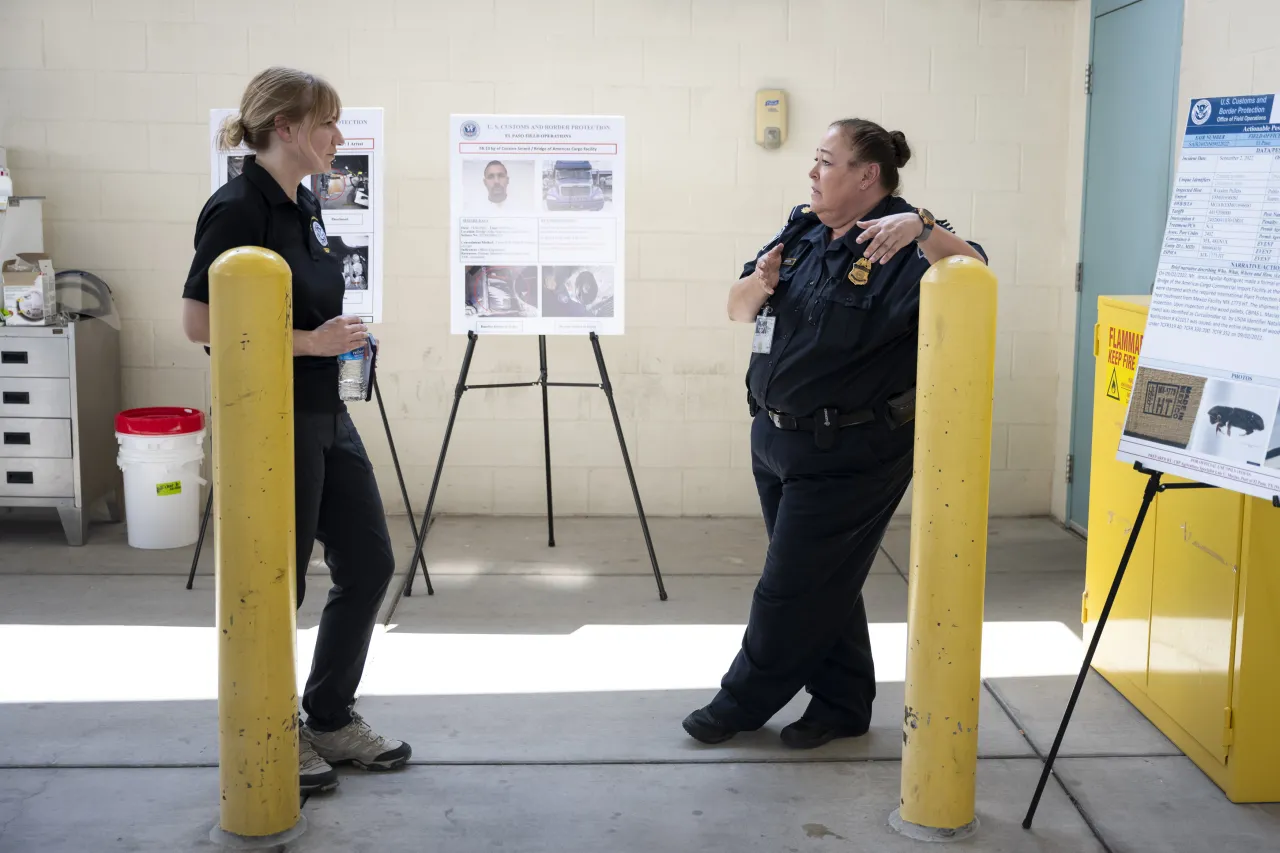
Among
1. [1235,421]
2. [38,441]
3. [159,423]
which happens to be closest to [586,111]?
[159,423]

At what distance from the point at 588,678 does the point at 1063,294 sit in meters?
3.06

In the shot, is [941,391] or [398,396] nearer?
[941,391]

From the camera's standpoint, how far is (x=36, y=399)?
5238 mm

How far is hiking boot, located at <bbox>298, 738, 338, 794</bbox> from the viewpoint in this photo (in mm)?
2980

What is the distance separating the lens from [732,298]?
3.28m

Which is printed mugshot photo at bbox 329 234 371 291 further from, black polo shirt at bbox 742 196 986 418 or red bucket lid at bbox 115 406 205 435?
black polo shirt at bbox 742 196 986 418

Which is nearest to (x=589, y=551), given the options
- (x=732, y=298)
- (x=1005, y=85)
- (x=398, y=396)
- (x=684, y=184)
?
(x=398, y=396)

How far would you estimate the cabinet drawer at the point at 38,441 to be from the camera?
5.25 meters

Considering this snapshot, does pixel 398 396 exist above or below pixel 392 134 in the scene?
below

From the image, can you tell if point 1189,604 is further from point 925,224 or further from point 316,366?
point 316,366

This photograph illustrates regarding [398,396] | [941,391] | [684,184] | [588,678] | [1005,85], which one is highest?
[1005,85]

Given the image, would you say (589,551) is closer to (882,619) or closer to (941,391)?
(882,619)

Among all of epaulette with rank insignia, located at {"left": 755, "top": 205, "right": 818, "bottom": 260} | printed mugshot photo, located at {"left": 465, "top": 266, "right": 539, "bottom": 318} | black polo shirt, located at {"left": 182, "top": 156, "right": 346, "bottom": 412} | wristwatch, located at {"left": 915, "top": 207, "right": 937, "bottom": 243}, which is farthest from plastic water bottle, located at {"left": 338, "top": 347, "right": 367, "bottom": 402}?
printed mugshot photo, located at {"left": 465, "top": 266, "right": 539, "bottom": 318}

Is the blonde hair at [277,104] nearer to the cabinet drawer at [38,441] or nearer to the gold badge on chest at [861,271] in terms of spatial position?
the gold badge on chest at [861,271]
